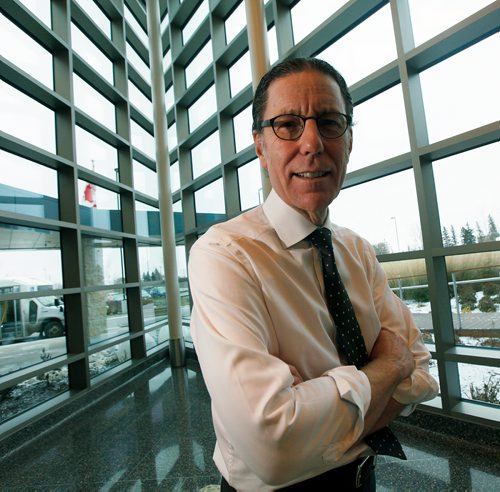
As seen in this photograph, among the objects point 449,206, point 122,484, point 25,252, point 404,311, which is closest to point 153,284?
point 25,252

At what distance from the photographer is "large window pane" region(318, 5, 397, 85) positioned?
2699 millimetres

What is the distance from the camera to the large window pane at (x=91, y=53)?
4203 millimetres

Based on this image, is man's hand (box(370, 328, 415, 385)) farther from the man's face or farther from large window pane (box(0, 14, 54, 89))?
large window pane (box(0, 14, 54, 89))

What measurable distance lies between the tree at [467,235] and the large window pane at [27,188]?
12.5ft

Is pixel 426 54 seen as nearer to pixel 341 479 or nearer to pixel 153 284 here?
pixel 341 479

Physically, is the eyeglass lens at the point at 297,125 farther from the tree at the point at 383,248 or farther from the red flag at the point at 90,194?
the red flag at the point at 90,194

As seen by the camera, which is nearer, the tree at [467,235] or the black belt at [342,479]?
the black belt at [342,479]

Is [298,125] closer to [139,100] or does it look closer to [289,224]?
[289,224]

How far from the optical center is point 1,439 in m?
2.57

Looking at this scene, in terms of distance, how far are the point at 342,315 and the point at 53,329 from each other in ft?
11.6

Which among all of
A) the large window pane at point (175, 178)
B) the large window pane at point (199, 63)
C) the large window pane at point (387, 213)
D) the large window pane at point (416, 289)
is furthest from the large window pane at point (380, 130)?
the large window pane at point (175, 178)

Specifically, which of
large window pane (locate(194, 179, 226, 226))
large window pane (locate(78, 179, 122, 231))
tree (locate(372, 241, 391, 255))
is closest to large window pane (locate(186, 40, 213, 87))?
large window pane (locate(194, 179, 226, 226))

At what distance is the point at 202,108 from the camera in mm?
5234

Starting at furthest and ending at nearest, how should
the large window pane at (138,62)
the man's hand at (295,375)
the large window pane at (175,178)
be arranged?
the large window pane at (175,178) → the large window pane at (138,62) → the man's hand at (295,375)
